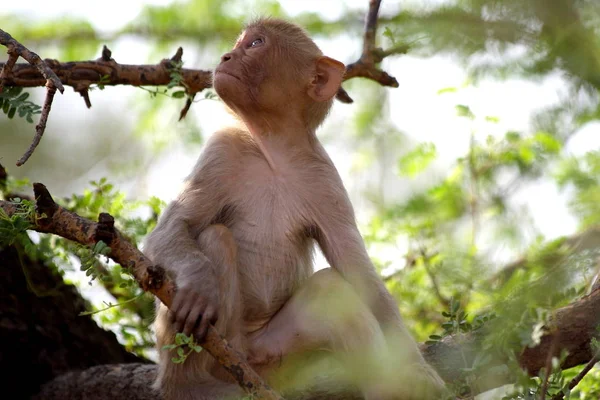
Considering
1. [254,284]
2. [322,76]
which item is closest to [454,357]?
[254,284]

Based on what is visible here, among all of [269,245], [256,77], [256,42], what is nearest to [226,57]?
[256,77]

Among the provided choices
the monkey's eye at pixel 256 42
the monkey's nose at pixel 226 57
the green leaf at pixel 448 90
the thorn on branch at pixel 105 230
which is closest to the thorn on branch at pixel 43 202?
the thorn on branch at pixel 105 230

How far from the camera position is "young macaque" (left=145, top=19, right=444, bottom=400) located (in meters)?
5.33

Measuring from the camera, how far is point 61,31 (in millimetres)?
8906

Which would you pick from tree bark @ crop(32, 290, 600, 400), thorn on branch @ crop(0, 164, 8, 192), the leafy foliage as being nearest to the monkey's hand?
tree bark @ crop(32, 290, 600, 400)

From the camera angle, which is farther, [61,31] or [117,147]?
[117,147]

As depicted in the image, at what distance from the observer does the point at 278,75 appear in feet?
21.6

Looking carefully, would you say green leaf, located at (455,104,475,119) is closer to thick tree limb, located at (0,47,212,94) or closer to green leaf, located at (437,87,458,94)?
green leaf, located at (437,87,458,94)

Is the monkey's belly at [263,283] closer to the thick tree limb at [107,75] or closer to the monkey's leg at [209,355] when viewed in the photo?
the monkey's leg at [209,355]

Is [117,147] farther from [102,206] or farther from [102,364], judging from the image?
[102,364]

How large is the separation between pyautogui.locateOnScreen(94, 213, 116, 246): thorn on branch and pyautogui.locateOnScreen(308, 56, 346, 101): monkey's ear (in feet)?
9.05

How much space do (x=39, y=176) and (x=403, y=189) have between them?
18.0 feet

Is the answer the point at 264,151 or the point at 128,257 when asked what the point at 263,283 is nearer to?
the point at 264,151

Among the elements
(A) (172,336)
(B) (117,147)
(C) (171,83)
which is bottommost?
(A) (172,336)
